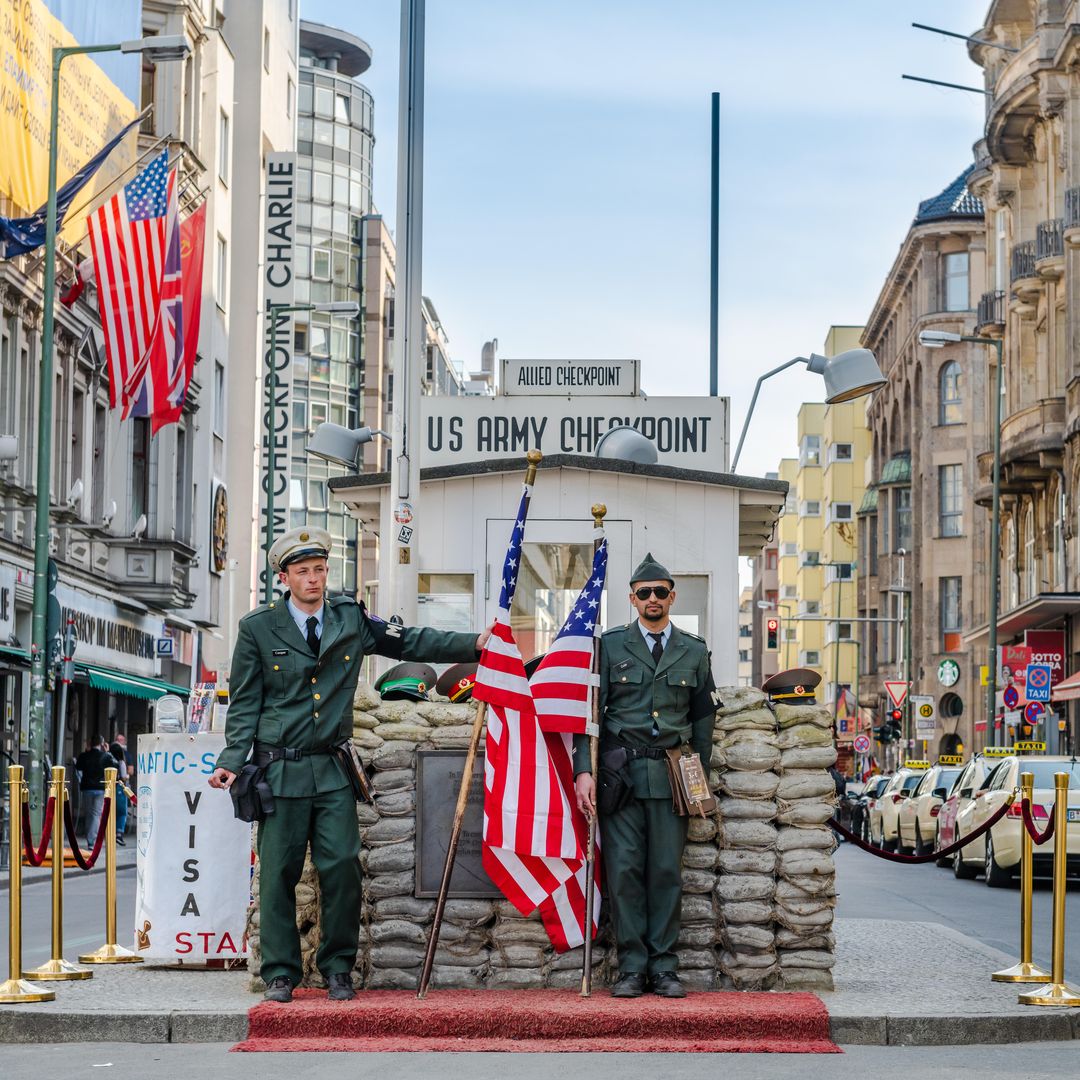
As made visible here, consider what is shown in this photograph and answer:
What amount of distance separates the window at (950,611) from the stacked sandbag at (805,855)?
81.1 meters

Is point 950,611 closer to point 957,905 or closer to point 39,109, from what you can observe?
point 39,109

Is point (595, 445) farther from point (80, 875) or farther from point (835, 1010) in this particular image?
point (80, 875)

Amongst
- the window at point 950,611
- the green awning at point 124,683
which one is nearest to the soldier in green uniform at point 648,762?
the green awning at point 124,683

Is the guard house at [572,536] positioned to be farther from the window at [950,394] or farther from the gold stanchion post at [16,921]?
the window at [950,394]

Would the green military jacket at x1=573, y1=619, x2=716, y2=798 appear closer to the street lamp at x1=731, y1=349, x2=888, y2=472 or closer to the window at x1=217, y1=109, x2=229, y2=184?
the street lamp at x1=731, y1=349, x2=888, y2=472

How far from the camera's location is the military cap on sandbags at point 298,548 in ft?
34.3

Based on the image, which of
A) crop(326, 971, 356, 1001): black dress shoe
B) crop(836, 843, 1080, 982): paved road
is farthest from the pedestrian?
crop(326, 971, 356, 1001): black dress shoe

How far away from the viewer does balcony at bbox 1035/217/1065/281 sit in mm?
54094

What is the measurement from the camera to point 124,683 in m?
39.1

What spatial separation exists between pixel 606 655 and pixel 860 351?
7.50 metres

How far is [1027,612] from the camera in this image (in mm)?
51688

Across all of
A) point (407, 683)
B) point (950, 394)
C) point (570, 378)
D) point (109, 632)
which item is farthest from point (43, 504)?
point (950, 394)

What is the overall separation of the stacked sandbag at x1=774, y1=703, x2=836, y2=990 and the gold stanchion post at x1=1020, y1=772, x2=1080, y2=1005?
995 mm

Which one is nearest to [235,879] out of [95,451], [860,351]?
[860,351]
